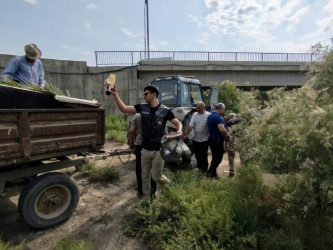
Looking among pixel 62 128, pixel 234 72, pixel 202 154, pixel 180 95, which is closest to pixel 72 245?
pixel 62 128

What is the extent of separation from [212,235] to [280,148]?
57.2 inches

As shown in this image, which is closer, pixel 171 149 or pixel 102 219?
pixel 102 219

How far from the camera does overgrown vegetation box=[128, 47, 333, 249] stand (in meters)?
2.53

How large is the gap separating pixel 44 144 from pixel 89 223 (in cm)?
135

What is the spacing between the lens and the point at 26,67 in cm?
407

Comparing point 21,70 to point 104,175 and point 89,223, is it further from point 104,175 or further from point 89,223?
point 89,223

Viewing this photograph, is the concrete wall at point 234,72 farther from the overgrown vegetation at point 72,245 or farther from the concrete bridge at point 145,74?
the overgrown vegetation at point 72,245

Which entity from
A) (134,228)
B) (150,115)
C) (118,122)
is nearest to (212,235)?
(134,228)

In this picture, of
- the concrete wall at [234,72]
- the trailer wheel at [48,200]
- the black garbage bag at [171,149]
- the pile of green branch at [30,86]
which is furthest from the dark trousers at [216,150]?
the concrete wall at [234,72]

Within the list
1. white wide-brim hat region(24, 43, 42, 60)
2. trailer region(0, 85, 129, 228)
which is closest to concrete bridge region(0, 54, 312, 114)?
white wide-brim hat region(24, 43, 42, 60)

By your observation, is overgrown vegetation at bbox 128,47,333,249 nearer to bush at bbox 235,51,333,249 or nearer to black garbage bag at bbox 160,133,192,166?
bush at bbox 235,51,333,249

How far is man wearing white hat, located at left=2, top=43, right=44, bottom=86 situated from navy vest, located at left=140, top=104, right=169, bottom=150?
2.08 meters

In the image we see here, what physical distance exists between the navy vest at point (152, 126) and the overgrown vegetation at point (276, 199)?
0.76 m

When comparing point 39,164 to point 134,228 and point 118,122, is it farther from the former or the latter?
point 118,122
